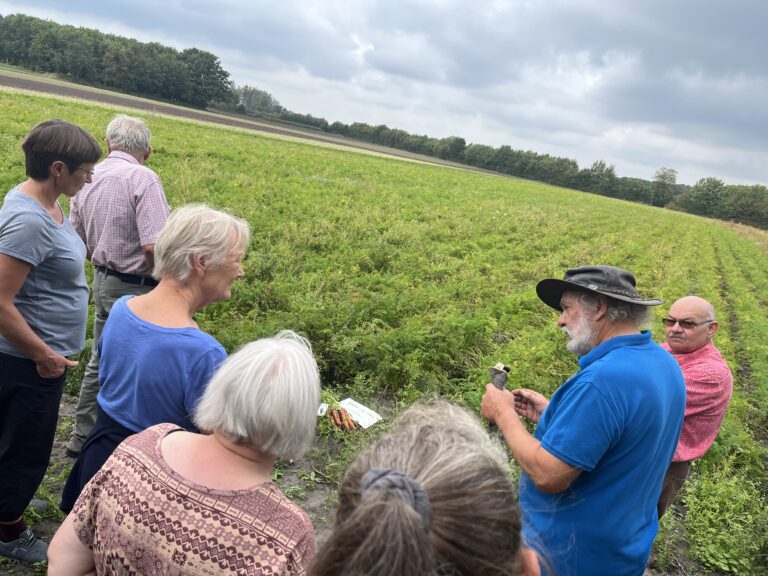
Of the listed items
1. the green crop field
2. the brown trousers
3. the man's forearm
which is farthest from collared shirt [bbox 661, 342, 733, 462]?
the man's forearm

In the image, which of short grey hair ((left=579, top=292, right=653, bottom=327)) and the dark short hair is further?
the dark short hair

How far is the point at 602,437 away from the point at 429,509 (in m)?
1.11

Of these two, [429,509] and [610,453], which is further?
[610,453]

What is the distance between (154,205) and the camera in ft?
11.5

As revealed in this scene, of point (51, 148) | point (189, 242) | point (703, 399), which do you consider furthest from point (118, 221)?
point (703, 399)

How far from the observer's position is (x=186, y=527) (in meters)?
1.39

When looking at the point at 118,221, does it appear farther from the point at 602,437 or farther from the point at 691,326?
the point at 691,326

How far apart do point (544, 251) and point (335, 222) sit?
648cm

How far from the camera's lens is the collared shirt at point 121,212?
11.4ft

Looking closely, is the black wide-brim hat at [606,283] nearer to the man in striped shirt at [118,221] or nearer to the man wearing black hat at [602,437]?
the man wearing black hat at [602,437]

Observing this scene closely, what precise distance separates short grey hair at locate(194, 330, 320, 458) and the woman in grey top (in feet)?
5.17

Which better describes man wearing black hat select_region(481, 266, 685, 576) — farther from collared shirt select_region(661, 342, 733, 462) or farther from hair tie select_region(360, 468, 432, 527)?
collared shirt select_region(661, 342, 733, 462)

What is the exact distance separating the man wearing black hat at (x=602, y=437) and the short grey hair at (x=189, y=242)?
1.45 m

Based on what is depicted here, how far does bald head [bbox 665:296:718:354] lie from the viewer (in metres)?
3.52
